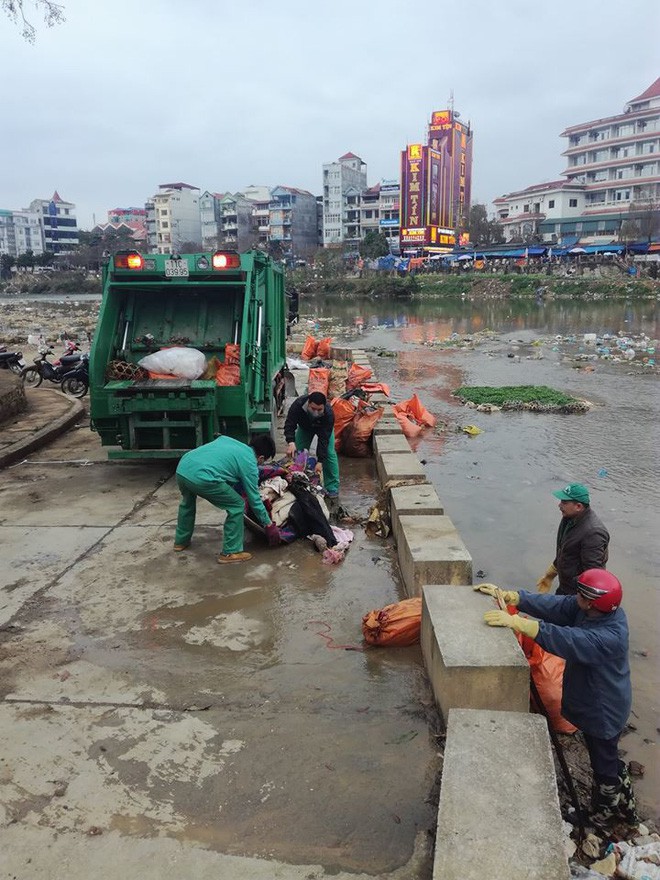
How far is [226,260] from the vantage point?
7.37 meters

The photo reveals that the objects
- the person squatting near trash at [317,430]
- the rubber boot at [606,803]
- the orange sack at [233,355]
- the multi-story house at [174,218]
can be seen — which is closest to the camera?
the rubber boot at [606,803]

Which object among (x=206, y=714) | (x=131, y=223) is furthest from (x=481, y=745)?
(x=131, y=223)

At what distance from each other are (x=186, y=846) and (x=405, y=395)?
1165 cm

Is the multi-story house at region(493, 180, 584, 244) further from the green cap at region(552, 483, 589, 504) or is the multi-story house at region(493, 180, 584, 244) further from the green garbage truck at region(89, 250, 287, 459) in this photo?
the green cap at region(552, 483, 589, 504)

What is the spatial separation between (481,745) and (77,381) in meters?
11.6

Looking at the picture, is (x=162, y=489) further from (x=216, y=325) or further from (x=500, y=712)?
(x=500, y=712)

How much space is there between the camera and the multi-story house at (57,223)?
92.8m

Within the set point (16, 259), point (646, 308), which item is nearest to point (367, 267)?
point (646, 308)

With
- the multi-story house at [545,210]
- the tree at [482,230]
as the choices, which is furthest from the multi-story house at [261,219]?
the multi-story house at [545,210]

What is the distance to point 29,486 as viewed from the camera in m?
7.08

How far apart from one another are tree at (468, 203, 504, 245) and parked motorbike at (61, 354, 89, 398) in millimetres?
66619

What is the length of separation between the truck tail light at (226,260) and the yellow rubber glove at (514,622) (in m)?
5.30

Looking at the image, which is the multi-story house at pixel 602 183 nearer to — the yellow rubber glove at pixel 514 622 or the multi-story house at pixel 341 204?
the multi-story house at pixel 341 204

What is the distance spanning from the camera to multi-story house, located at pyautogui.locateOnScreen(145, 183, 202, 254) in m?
83.7
